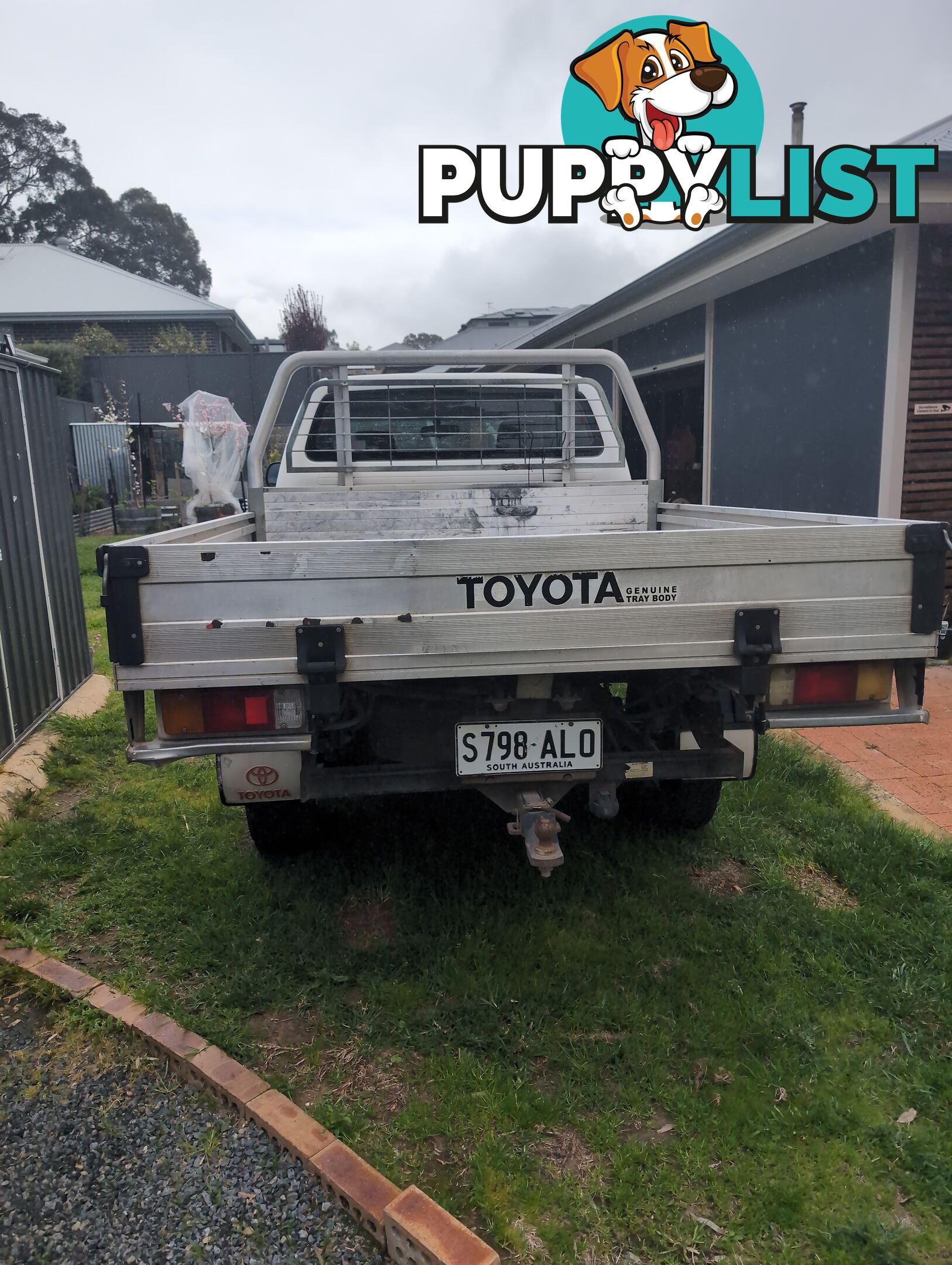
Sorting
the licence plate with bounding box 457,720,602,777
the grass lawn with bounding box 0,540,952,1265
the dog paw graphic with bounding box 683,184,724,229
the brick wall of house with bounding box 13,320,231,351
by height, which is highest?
the brick wall of house with bounding box 13,320,231,351

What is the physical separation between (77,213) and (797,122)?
4877cm

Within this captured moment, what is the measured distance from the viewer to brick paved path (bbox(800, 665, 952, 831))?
13.9 feet

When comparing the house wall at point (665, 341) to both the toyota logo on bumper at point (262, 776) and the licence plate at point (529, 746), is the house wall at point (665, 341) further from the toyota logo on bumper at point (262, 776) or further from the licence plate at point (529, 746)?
the toyota logo on bumper at point (262, 776)

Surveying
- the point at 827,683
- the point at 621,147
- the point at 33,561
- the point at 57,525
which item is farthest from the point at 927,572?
the point at 621,147

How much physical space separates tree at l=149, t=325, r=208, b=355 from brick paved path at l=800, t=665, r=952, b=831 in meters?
27.5

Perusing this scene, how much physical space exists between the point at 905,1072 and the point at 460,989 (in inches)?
49.9

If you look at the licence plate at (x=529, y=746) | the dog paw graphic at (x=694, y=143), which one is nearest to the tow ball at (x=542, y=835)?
the licence plate at (x=529, y=746)

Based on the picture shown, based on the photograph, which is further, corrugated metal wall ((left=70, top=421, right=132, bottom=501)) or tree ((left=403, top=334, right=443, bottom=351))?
tree ((left=403, top=334, right=443, bottom=351))

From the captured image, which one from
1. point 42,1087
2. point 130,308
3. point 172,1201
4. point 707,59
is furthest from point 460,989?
point 130,308

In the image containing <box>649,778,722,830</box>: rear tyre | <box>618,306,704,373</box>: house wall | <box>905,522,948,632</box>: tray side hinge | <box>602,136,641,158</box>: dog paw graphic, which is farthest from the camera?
<box>618,306,704,373</box>: house wall

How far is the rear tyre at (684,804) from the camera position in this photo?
3611mm

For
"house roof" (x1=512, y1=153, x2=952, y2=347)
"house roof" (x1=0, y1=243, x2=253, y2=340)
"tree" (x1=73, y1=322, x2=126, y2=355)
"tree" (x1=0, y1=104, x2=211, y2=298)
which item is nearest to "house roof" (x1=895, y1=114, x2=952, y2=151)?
"house roof" (x1=512, y1=153, x2=952, y2=347)

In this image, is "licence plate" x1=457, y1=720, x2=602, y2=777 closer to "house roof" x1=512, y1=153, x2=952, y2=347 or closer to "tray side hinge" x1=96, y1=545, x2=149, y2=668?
"tray side hinge" x1=96, y1=545, x2=149, y2=668

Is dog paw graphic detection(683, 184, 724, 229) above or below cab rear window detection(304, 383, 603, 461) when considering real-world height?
above
